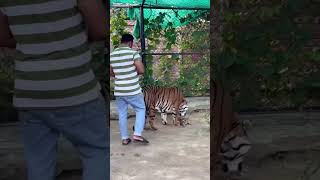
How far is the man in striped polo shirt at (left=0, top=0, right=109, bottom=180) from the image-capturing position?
142cm

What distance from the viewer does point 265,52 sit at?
2326 millimetres

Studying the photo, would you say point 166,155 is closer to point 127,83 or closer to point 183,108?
point 183,108

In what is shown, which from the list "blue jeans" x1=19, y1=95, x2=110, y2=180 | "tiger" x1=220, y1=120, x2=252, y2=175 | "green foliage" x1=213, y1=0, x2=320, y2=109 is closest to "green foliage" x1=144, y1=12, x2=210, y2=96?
"green foliage" x1=213, y1=0, x2=320, y2=109

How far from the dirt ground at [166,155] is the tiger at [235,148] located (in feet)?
0.37

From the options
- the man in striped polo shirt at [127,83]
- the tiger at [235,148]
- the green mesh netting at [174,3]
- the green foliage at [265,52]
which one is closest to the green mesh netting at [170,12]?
the green mesh netting at [174,3]

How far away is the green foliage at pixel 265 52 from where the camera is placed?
2.34 metres

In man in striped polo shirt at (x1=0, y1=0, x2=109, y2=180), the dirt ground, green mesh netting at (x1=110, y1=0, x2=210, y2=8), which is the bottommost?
the dirt ground

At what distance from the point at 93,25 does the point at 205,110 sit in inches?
48.2

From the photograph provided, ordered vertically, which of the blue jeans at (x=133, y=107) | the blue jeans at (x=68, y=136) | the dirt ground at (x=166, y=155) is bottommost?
the dirt ground at (x=166, y=155)

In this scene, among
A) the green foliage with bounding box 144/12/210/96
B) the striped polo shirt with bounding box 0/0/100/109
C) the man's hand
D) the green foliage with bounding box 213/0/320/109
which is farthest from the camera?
the man's hand

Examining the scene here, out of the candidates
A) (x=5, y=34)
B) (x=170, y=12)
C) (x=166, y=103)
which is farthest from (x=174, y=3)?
(x=5, y=34)

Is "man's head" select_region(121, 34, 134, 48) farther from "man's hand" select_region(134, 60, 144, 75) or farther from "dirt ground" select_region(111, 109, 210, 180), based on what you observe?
"dirt ground" select_region(111, 109, 210, 180)

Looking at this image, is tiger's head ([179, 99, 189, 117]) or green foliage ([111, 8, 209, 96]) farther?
tiger's head ([179, 99, 189, 117])

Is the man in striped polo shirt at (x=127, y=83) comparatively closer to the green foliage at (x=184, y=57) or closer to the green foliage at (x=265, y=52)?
the green foliage at (x=184, y=57)
